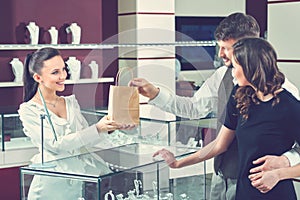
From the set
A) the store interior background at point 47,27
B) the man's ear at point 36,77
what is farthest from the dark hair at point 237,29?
the store interior background at point 47,27

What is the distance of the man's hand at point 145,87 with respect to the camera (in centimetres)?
246

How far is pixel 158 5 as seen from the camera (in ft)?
20.2

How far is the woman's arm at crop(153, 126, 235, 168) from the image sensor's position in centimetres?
238

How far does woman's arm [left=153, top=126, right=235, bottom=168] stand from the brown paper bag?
24 cm

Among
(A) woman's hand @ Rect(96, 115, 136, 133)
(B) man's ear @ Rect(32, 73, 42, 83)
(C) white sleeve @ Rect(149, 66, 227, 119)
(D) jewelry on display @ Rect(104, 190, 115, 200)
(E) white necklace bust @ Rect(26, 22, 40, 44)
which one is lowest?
(D) jewelry on display @ Rect(104, 190, 115, 200)

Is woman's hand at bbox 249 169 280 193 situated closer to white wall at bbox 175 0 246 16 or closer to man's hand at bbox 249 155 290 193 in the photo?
man's hand at bbox 249 155 290 193

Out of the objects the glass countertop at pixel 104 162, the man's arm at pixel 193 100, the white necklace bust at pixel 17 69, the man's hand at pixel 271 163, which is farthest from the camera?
the white necklace bust at pixel 17 69

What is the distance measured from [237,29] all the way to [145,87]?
46 centimetres

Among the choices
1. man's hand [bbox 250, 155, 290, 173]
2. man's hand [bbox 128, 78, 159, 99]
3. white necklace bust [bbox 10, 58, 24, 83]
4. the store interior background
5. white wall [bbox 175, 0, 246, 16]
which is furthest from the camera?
white wall [bbox 175, 0, 246, 16]

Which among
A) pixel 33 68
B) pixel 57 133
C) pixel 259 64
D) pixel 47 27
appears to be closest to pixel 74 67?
pixel 47 27

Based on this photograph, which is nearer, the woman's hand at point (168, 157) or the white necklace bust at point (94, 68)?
the woman's hand at point (168, 157)

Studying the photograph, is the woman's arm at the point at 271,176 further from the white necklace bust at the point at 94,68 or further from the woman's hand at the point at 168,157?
the white necklace bust at the point at 94,68

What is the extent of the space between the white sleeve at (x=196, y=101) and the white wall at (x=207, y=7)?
5.14 meters

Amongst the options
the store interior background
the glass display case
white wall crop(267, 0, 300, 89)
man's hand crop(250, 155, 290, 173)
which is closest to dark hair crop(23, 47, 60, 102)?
the glass display case
